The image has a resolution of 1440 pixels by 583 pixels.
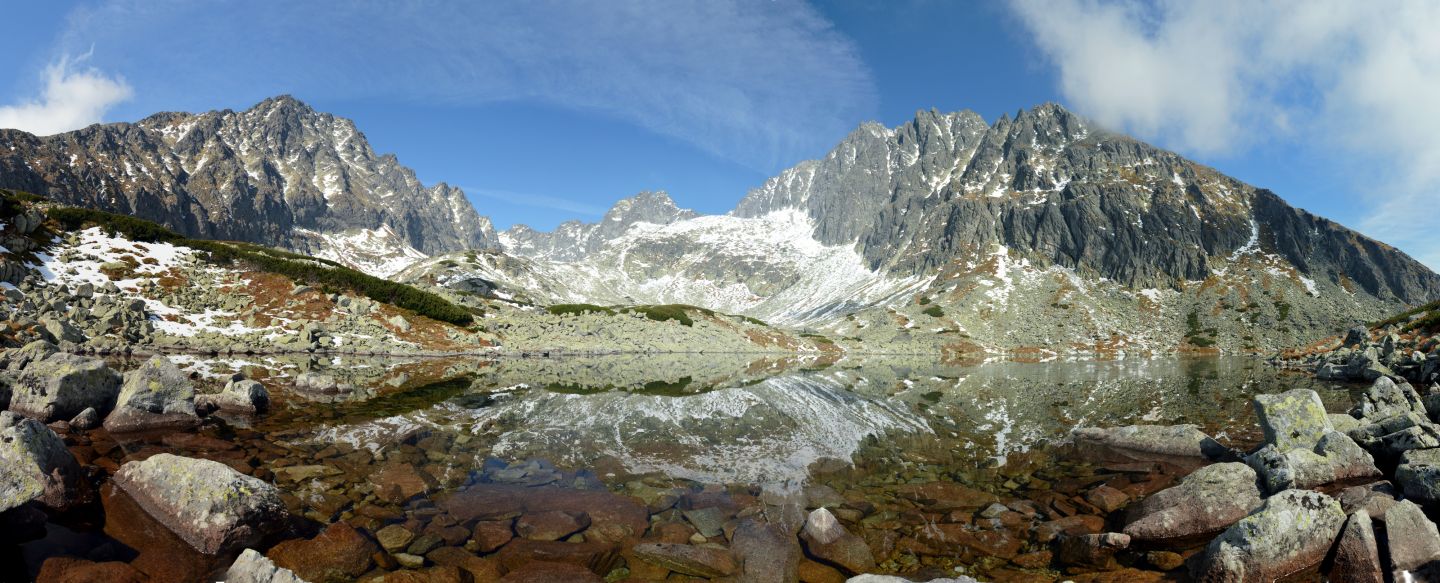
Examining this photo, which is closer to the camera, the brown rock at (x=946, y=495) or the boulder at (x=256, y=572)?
the boulder at (x=256, y=572)

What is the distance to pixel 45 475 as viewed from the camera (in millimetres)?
10852

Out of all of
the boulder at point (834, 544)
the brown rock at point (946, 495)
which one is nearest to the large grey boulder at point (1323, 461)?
the brown rock at point (946, 495)

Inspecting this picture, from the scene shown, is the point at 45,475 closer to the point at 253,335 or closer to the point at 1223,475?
the point at 1223,475

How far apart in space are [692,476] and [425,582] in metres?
8.24

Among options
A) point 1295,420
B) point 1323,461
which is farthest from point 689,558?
point 1295,420

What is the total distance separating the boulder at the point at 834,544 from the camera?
10.5 metres

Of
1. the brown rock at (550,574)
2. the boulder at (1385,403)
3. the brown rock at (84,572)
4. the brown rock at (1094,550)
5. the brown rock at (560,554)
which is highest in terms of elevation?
the boulder at (1385,403)

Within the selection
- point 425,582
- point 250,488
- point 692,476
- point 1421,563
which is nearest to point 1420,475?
point 1421,563

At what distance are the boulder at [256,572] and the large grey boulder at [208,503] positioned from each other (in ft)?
7.53

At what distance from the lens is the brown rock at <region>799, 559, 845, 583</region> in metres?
9.91

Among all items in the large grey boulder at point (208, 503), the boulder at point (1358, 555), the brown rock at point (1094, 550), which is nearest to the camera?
the boulder at point (1358, 555)

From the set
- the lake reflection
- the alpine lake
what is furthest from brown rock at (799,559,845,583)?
the lake reflection

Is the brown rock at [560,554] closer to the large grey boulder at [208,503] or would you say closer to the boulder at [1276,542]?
the large grey boulder at [208,503]

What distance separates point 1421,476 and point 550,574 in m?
17.1
